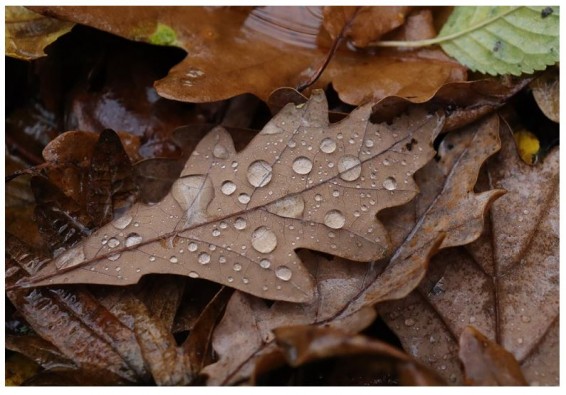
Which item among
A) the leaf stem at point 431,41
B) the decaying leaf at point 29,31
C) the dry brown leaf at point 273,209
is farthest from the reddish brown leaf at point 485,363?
the decaying leaf at point 29,31

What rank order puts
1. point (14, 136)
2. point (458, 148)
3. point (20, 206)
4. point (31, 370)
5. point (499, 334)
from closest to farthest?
1. point (499, 334)
2. point (31, 370)
3. point (458, 148)
4. point (20, 206)
5. point (14, 136)

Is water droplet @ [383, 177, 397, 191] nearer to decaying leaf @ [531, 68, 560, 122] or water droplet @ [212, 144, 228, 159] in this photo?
water droplet @ [212, 144, 228, 159]

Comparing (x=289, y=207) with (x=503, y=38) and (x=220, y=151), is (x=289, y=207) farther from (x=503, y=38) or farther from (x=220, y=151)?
A: (x=503, y=38)

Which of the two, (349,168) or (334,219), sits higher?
(349,168)

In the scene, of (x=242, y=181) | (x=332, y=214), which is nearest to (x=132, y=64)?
(x=242, y=181)

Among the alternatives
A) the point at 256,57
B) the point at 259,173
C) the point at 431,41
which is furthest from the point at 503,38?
the point at 259,173

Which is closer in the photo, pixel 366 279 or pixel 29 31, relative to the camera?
pixel 366 279

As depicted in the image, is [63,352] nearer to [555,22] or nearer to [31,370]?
[31,370]

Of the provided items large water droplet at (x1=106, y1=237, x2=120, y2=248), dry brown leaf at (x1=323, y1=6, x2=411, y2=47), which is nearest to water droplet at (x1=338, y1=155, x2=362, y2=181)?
dry brown leaf at (x1=323, y1=6, x2=411, y2=47)
